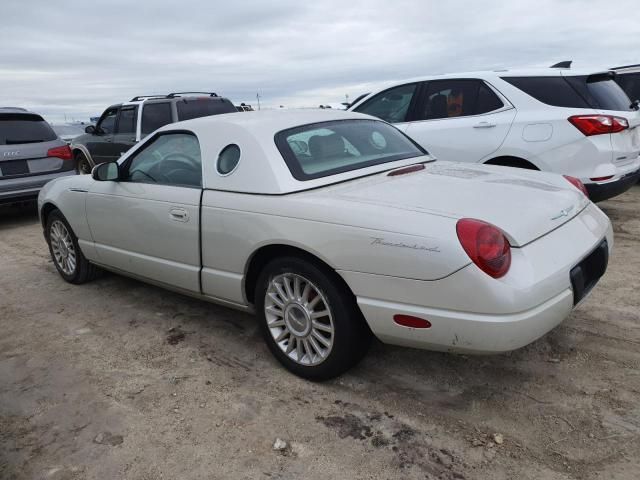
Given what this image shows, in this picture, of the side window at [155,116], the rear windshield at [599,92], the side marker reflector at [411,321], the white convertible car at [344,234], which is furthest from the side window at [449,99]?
the side window at [155,116]

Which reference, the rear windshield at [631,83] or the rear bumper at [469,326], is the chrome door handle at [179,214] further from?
the rear windshield at [631,83]

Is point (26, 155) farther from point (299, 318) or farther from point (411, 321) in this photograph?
point (411, 321)

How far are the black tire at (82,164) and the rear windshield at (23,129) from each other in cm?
248

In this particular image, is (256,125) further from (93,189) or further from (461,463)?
(461,463)

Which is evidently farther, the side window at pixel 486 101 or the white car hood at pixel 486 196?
the side window at pixel 486 101

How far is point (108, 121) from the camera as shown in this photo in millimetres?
9945

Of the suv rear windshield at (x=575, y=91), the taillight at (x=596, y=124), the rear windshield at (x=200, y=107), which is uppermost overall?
the suv rear windshield at (x=575, y=91)

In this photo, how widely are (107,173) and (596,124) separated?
4306mm

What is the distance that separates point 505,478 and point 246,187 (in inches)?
78.2

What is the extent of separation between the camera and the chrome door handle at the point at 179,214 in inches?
135

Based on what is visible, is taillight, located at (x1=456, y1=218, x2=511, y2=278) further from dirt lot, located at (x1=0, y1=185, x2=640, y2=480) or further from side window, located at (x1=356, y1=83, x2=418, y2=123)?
side window, located at (x1=356, y1=83, x2=418, y2=123)

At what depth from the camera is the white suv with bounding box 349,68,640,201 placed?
5.01 metres

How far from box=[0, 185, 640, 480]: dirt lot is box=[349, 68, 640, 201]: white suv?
1.51 metres

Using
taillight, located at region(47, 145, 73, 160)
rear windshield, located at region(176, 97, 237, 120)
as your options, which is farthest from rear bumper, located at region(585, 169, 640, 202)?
taillight, located at region(47, 145, 73, 160)
